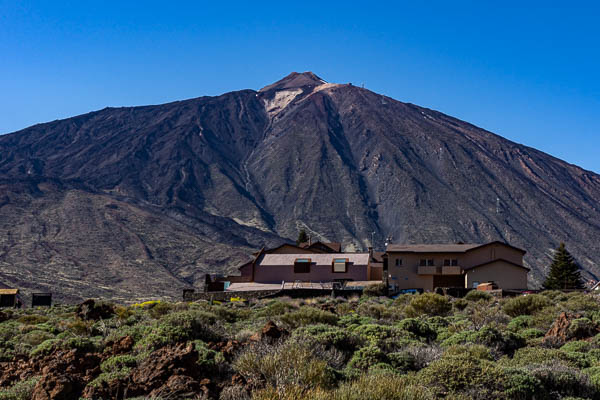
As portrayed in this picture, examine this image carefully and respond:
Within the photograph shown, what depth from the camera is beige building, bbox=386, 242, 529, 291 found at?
145ft

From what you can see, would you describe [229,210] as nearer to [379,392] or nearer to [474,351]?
[474,351]

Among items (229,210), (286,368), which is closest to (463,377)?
(286,368)

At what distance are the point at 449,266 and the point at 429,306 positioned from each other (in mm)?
27732

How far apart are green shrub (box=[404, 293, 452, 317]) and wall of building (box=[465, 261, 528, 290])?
25.1 metres

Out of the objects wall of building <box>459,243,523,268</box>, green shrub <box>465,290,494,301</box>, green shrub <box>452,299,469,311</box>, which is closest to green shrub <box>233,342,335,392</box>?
green shrub <box>452,299,469,311</box>

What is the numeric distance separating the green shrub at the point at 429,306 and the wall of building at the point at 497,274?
82.5 feet

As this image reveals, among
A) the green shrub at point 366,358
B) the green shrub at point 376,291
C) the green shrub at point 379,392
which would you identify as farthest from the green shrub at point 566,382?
the green shrub at point 376,291

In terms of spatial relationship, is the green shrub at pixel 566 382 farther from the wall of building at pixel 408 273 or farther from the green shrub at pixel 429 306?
the wall of building at pixel 408 273

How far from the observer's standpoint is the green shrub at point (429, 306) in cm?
1914

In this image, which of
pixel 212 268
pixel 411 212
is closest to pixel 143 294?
pixel 212 268

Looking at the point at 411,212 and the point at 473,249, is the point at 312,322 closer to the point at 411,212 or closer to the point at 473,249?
the point at 473,249

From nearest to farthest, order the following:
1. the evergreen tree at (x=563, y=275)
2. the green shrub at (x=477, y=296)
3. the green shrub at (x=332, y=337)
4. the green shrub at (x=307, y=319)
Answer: the green shrub at (x=332, y=337) < the green shrub at (x=307, y=319) < the green shrub at (x=477, y=296) < the evergreen tree at (x=563, y=275)

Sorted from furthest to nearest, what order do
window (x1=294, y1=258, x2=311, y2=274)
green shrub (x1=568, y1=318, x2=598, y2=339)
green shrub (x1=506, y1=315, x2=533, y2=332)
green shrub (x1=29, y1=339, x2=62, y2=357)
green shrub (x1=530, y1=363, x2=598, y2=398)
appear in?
window (x1=294, y1=258, x2=311, y2=274), green shrub (x1=506, y1=315, x2=533, y2=332), green shrub (x1=568, y1=318, x2=598, y2=339), green shrub (x1=29, y1=339, x2=62, y2=357), green shrub (x1=530, y1=363, x2=598, y2=398)

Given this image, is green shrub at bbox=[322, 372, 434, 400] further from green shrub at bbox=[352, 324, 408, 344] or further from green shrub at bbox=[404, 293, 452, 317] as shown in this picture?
green shrub at bbox=[404, 293, 452, 317]
